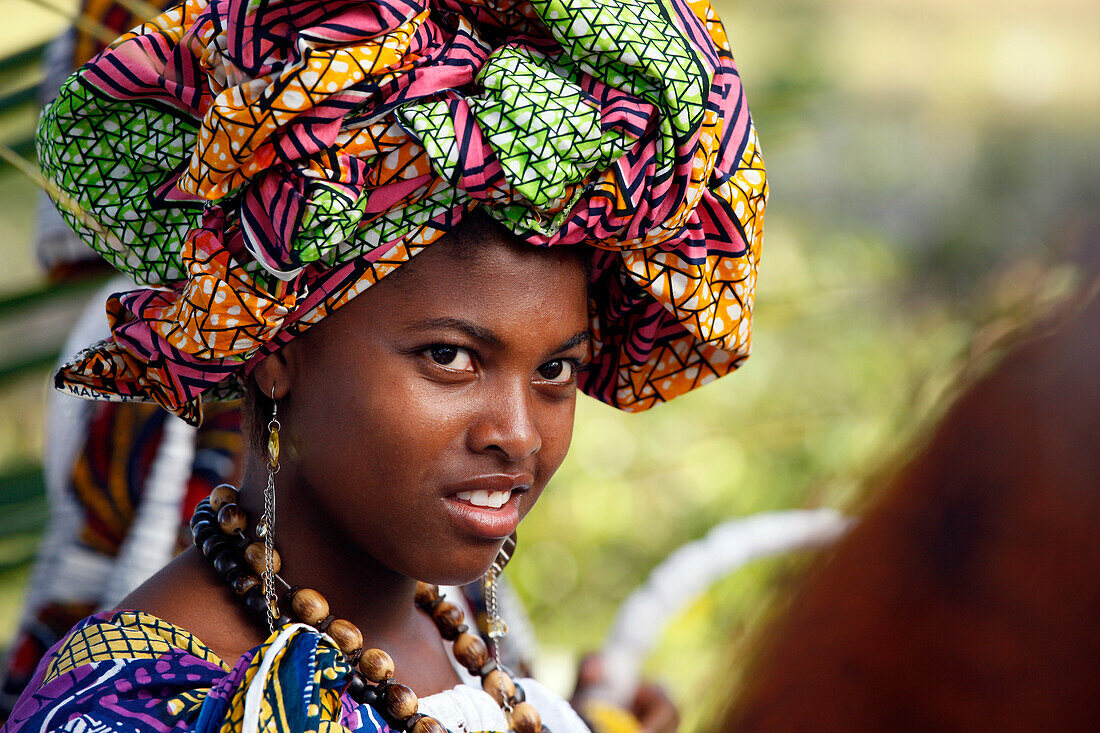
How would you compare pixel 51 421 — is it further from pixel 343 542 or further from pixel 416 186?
pixel 416 186

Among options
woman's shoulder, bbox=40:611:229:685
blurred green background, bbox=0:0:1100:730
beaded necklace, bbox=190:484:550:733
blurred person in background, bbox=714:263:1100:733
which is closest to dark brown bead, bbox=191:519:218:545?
beaded necklace, bbox=190:484:550:733

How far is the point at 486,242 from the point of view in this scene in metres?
1.04

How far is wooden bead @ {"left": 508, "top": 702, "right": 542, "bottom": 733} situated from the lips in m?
0.30

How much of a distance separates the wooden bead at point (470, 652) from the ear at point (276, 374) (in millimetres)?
416

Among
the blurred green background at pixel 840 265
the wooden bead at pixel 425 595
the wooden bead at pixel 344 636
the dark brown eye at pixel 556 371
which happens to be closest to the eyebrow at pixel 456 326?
the dark brown eye at pixel 556 371

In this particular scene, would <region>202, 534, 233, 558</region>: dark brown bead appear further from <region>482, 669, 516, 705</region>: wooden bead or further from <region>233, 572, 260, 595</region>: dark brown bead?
<region>482, 669, 516, 705</region>: wooden bead

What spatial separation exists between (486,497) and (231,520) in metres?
0.27

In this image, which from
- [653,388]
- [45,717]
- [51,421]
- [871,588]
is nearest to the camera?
[45,717]

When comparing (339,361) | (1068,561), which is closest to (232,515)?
(339,361)

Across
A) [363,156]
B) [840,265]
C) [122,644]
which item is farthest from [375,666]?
[840,265]

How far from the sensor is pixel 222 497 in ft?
3.90

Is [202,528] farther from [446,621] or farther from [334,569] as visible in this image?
[446,621]

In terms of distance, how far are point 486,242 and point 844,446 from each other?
320cm

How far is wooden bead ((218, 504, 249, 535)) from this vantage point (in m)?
1.14
